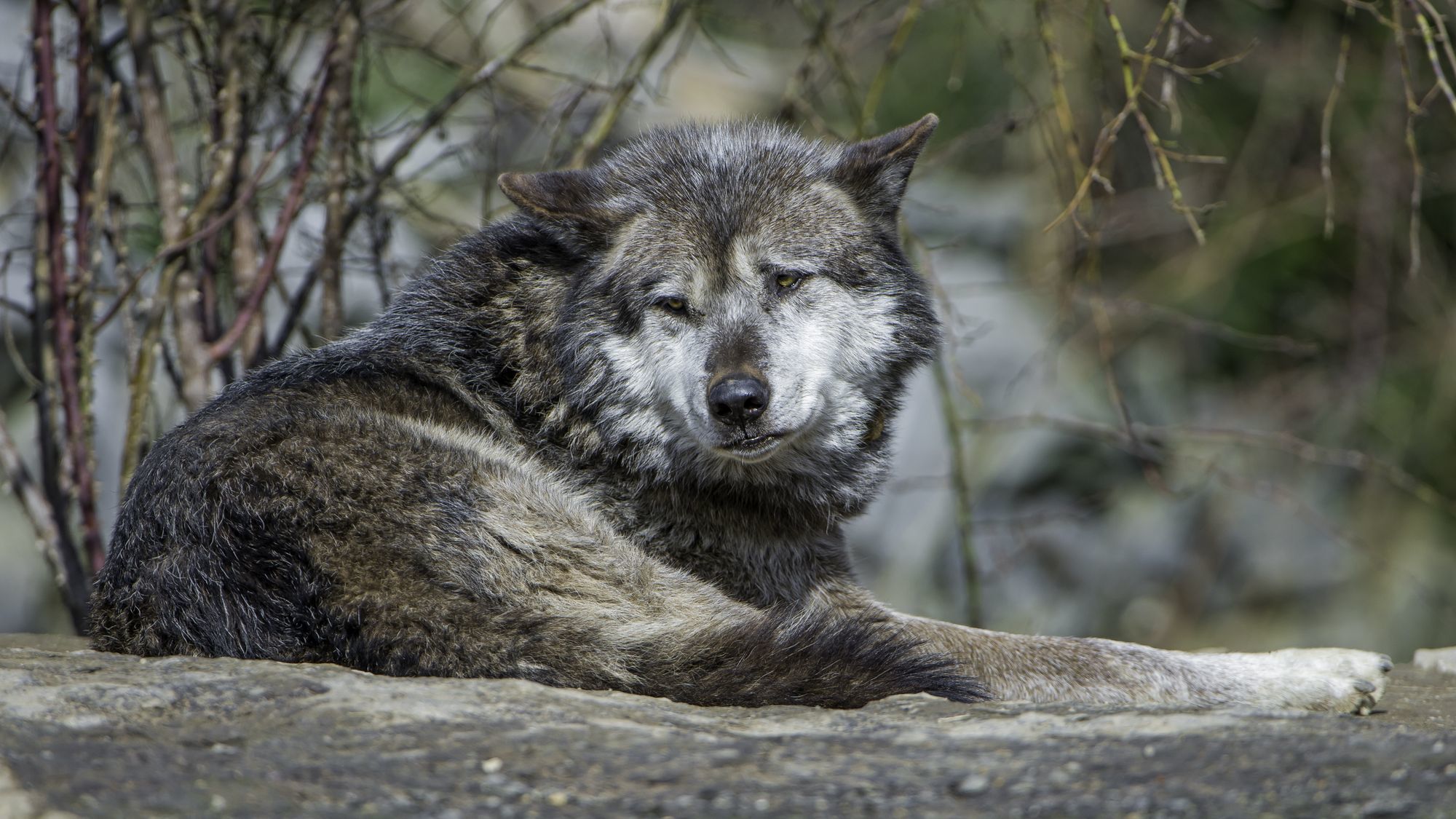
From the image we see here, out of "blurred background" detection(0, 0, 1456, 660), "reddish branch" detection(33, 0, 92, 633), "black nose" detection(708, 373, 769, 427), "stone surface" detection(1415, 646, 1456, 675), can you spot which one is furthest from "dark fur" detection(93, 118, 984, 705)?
"stone surface" detection(1415, 646, 1456, 675)

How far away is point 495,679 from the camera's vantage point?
118 inches

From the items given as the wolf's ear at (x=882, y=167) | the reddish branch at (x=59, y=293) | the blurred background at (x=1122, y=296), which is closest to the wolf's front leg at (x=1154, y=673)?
the wolf's ear at (x=882, y=167)

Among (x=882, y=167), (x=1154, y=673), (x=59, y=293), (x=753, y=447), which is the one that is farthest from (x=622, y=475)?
(x=59, y=293)

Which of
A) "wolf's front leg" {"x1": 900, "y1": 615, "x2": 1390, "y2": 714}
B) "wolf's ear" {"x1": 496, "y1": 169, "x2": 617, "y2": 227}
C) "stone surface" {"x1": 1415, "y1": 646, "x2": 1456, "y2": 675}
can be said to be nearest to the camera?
"wolf's front leg" {"x1": 900, "y1": 615, "x2": 1390, "y2": 714}

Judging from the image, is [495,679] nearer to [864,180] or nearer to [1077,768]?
[1077,768]

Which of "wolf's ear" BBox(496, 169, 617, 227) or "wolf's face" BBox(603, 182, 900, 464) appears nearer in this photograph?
"wolf's face" BBox(603, 182, 900, 464)

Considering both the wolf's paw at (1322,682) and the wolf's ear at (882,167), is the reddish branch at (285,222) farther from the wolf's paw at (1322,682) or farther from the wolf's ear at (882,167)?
the wolf's paw at (1322,682)

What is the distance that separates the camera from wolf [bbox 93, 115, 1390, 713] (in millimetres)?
3203

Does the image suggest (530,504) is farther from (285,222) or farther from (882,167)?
(285,222)

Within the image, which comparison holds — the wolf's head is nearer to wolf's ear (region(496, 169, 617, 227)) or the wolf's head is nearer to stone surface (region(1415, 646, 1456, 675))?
wolf's ear (region(496, 169, 617, 227))

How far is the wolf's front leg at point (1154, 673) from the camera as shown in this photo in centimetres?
380

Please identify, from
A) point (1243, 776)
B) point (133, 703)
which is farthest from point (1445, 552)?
point (133, 703)

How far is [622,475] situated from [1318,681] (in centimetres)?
224

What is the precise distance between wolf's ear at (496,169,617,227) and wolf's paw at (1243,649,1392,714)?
8.22ft
